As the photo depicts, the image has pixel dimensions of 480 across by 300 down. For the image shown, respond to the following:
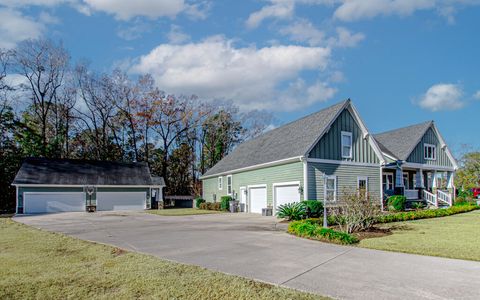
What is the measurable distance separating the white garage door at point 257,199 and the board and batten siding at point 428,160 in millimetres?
11778

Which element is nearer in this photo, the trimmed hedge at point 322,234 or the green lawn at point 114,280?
the green lawn at point 114,280

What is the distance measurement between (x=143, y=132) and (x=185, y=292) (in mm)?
40578

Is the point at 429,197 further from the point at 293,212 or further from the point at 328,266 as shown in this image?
the point at 328,266

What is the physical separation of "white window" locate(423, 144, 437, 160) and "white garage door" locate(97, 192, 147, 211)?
85.3 ft

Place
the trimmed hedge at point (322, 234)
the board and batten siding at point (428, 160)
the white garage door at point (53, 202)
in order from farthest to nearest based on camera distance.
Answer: the white garage door at point (53, 202), the board and batten siding at point (428, 160), the trimmed hedge at point (322, 234)

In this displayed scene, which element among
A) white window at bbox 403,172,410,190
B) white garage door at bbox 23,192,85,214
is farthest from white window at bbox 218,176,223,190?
white window at bbox 403,172,410,190

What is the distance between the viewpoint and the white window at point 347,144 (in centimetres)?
2156

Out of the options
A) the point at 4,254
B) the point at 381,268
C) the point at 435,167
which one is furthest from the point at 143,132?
the point at 381,268

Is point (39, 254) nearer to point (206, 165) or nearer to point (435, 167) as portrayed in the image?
point (435, 167)

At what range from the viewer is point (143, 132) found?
43.9 metres

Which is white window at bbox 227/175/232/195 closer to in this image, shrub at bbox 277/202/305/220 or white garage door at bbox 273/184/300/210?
white garage door at bbox 273/184/300/210

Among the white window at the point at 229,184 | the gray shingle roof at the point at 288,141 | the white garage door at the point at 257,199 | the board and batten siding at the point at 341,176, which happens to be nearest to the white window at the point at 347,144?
the board and batten siding at the point at 341,176

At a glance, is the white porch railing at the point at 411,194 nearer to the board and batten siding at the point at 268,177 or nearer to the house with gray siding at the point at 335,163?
the house with gray siding at the point at 335,163

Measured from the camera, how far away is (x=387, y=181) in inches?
1027
